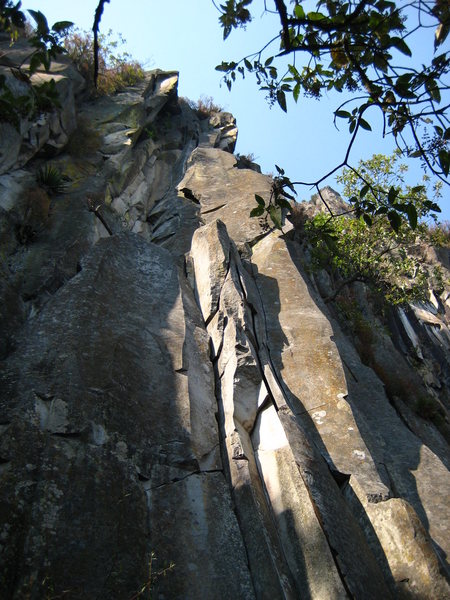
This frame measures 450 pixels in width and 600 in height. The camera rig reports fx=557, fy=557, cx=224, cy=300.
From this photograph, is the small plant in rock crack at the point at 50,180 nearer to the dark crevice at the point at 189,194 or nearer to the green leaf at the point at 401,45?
the dark crevice at the point at 189,194

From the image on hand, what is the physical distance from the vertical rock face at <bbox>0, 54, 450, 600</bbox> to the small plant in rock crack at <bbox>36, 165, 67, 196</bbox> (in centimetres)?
51

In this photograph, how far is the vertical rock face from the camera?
5.59 m

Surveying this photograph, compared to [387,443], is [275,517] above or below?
below

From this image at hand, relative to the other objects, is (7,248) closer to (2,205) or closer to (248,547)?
(2,205)

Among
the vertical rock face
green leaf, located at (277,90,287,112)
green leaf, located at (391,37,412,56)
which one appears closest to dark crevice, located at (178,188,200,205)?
the vertical rock face

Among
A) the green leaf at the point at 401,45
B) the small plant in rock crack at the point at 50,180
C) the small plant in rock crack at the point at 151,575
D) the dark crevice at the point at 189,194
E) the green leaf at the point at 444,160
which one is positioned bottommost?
the small plant in rock crack at the point at 151,575

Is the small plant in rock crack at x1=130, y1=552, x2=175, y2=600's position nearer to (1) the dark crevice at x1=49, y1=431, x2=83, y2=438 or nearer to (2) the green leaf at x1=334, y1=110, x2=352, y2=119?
(1) the dark crevice at x1=49, y1=431, x2=83, y2=438

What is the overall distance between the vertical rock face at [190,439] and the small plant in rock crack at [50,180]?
513 mm

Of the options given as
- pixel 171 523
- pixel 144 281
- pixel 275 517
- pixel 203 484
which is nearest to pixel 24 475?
pixel 171 523

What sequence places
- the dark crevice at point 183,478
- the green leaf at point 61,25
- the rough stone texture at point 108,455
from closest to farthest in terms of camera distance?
the green leaf at point 61,25, the rough stone texture at point 108,455, the dark crevice at point 183,478

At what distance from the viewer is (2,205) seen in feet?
38.3

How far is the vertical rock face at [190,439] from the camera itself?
5.59 m

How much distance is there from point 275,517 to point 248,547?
2.14 ft

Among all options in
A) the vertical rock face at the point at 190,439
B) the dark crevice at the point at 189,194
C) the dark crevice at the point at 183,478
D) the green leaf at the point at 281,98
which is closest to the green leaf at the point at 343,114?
the green leaf at the point at 281,98
